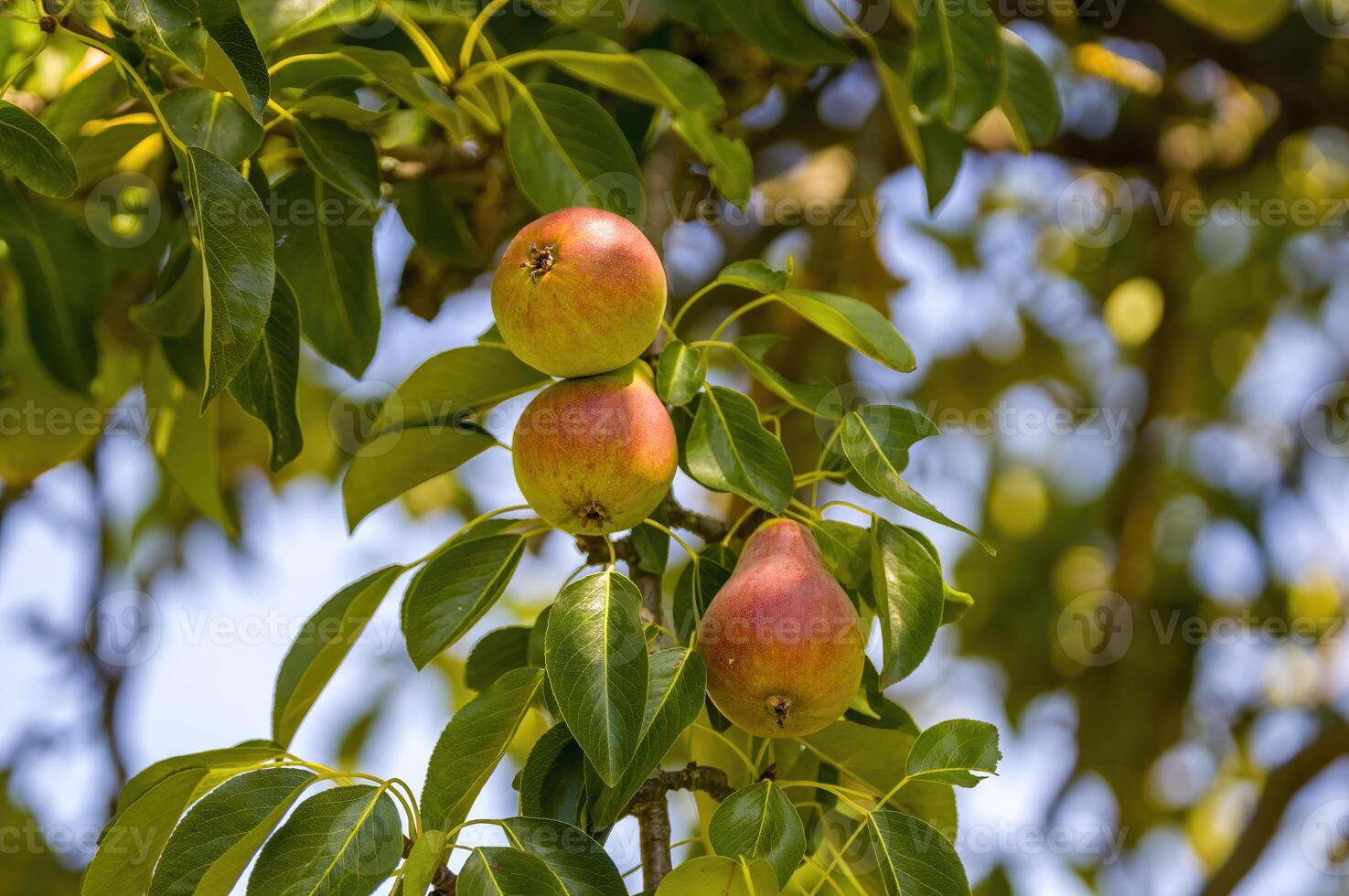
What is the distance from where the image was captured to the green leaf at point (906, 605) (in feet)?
3.36

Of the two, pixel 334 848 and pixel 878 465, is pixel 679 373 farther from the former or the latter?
pixel 334 848

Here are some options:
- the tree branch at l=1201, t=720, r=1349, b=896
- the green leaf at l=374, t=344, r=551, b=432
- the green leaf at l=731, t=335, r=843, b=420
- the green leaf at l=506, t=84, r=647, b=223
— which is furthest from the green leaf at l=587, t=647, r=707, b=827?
the tree branch at l=1201, t=720, r=1349, b=896

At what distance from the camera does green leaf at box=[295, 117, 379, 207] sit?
4.13 ft

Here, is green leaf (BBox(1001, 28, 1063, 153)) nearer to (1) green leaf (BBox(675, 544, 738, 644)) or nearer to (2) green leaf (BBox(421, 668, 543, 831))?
(1) green leaf (BBox(675, 544, 738, 644))

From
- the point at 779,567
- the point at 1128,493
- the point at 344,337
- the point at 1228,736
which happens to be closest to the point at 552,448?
the point at 779,567

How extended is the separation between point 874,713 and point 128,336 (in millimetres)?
1537

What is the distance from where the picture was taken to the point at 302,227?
1.46 m

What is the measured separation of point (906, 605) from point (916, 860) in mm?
200

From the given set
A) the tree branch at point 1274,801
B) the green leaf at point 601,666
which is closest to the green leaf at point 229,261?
the green leaf at point 601,666

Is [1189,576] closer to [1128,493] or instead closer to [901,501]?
[1128,493]

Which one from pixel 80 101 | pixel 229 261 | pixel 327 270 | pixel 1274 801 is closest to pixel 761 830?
pixel 229 261

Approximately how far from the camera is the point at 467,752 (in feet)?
3.32

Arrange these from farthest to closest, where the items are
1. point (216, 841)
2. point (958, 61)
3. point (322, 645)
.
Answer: point (958, 61), point (322, 645), point (216, 841)

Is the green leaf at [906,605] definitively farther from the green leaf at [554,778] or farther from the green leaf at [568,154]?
the green leaf at [568,154]
